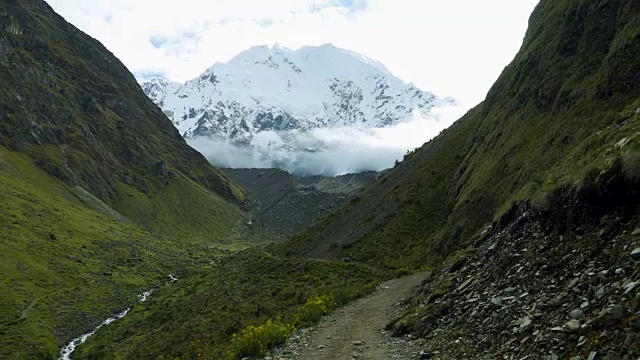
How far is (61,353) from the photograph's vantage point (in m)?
69.4

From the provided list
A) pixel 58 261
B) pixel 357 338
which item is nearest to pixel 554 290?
pixel 357 338

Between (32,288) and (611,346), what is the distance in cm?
10204

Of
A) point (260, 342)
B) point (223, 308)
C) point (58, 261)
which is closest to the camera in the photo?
point (260, 342)

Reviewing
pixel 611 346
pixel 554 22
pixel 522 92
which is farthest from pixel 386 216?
pixel 611 346

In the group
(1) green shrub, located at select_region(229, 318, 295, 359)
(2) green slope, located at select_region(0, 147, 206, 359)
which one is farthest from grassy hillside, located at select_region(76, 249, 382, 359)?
(1) green shrub, located at select_region(229, 318, 295, 359)

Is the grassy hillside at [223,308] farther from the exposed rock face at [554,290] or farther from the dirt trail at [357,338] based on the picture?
the exposed rock face at [554,290]

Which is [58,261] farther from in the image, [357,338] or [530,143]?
[357,338]

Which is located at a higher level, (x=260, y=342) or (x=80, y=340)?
(x=80, y=340)

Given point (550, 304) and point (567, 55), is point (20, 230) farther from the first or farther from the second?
point (550, 304)

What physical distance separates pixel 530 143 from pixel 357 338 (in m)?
32.2

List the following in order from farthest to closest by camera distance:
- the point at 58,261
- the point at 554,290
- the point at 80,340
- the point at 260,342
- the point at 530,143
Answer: the point at 58,261
the point at 80,340
the point at 530,143
the point at 260,342
the point at 554,290

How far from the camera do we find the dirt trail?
20.9m

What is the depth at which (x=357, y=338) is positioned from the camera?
2403cm

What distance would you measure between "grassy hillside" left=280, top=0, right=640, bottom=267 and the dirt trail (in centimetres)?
979
